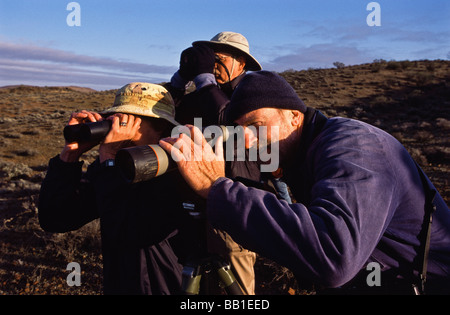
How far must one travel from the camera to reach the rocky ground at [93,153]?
491cm

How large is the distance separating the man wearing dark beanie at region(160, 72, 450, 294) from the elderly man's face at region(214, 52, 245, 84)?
1865mm

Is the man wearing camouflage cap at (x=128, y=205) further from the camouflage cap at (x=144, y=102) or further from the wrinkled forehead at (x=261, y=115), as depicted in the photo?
the wrinkled forehead at (x=261, y=115)

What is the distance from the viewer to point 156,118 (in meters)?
2.40

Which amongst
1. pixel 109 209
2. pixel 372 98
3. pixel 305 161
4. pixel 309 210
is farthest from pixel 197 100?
pixel 372 98

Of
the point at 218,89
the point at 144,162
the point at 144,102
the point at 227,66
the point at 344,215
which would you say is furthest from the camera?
the point at 227,66

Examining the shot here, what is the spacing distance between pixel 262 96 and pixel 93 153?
10.7 m

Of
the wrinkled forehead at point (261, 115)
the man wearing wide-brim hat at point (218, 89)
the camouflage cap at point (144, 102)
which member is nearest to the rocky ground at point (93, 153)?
the man wearing wide-brim hat at point (218, 89)

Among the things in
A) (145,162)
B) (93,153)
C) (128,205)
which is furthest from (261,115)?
(93,153)

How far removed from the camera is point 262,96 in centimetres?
174

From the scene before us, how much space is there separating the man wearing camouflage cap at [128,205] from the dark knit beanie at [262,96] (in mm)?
603

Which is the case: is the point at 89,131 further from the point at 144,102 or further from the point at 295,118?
the point at 295,118

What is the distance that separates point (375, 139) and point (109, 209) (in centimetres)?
151

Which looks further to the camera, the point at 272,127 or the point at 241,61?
the point at 241,61

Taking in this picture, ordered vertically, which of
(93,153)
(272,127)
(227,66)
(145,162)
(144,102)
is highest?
(227,66)
